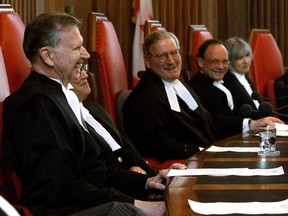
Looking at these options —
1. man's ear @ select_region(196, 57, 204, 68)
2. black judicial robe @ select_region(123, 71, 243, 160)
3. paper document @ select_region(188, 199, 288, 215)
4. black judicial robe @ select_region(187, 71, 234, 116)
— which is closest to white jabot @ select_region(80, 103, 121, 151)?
black judicial robe @ select_region(123, 71, 243, 160)

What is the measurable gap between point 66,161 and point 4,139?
9.3 inches

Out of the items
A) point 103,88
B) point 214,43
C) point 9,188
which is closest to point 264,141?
point 9,188

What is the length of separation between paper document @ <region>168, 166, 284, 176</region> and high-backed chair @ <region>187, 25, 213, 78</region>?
2.82m

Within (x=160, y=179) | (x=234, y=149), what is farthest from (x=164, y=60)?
(x=160, y=179)

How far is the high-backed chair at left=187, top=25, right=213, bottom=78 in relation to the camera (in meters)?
5.32

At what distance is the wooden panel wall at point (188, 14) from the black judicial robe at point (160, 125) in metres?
1.20

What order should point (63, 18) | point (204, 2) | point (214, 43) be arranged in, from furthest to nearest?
point (204, 2) < point (214, 43) < point (63, 18)

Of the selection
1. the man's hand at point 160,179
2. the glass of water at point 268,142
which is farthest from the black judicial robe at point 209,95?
the man's hand at point 160,179

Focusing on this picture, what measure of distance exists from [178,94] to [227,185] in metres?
2.11

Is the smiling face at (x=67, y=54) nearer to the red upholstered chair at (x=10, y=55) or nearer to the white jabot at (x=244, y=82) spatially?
the red upholstered chair at (x=10, y=55)

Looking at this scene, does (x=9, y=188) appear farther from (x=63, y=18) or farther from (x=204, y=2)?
(x=204, y=2)

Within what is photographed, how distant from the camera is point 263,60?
6.33m

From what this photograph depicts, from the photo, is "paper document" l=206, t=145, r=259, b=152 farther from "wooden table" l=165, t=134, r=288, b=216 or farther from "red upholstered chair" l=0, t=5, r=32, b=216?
"red upholstered chair" l=0, t=5, r=32, b=216

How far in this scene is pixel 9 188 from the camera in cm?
259
